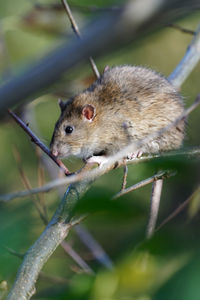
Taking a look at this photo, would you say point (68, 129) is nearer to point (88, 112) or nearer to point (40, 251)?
point (88, 112)

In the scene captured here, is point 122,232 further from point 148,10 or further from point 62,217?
point 148,10

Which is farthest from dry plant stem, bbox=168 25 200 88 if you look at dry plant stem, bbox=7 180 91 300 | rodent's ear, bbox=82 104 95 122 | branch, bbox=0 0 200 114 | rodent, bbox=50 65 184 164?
branch, bbox=0 0 200 114

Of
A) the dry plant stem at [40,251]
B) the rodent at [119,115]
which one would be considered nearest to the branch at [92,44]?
the dry plant stem at [40,251]

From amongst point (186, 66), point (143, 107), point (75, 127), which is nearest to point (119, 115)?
point (143, 107)

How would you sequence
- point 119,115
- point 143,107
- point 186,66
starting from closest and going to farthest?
point 143,107
point 119,115
point 186,66

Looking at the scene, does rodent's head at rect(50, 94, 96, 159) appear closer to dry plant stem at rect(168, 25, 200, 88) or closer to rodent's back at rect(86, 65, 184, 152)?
rodent's back at rect(86, 65, 184, 152)

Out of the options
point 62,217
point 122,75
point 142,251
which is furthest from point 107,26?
point 122,75

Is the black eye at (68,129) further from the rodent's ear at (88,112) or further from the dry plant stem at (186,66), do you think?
the dry plant stem at (186,66)

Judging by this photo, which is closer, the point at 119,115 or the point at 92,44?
the point at 92,44
